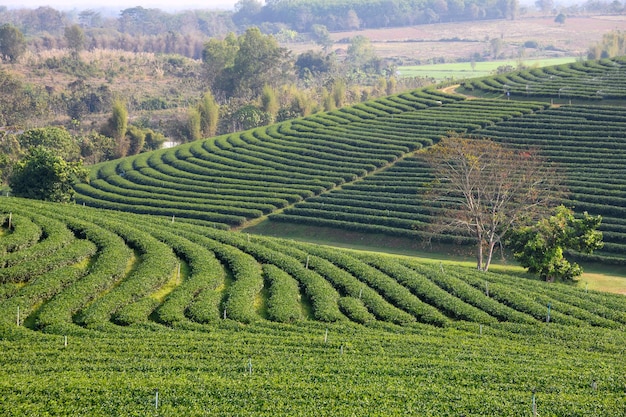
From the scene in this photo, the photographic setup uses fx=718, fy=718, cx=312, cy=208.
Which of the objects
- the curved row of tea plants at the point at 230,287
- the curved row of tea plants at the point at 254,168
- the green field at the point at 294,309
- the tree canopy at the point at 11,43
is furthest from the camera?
the tree canopy at the point at 11,43

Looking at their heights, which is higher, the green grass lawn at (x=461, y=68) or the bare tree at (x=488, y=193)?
the green grass lawn at (x=461, y=68)

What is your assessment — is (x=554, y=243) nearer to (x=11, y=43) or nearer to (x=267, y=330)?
(x=267, y=330)

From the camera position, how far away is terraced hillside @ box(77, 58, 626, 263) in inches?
2036

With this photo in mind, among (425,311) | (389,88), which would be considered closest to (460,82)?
(389,88)

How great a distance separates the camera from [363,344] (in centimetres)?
2509

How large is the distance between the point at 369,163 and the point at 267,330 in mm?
37025

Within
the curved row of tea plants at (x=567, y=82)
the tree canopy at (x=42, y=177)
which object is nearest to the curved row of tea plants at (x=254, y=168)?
the tree canopy at (x=42, y=177)

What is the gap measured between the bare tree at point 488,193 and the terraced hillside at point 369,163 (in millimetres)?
2423

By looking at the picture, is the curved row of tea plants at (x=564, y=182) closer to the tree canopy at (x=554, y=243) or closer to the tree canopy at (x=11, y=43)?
the tree canopy at (x=554, y=243)

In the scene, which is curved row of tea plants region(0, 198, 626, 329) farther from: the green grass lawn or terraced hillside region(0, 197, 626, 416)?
the green grass lawn

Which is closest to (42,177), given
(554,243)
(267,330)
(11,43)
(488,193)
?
(267,330)

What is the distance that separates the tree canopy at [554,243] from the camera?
3975 centimetres

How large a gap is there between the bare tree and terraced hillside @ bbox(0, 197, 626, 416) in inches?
261

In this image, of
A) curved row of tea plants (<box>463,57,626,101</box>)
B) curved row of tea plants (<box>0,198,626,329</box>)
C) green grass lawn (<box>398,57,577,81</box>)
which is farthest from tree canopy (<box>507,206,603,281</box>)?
green grass lawn (<box>398,57,577,81</box>)
